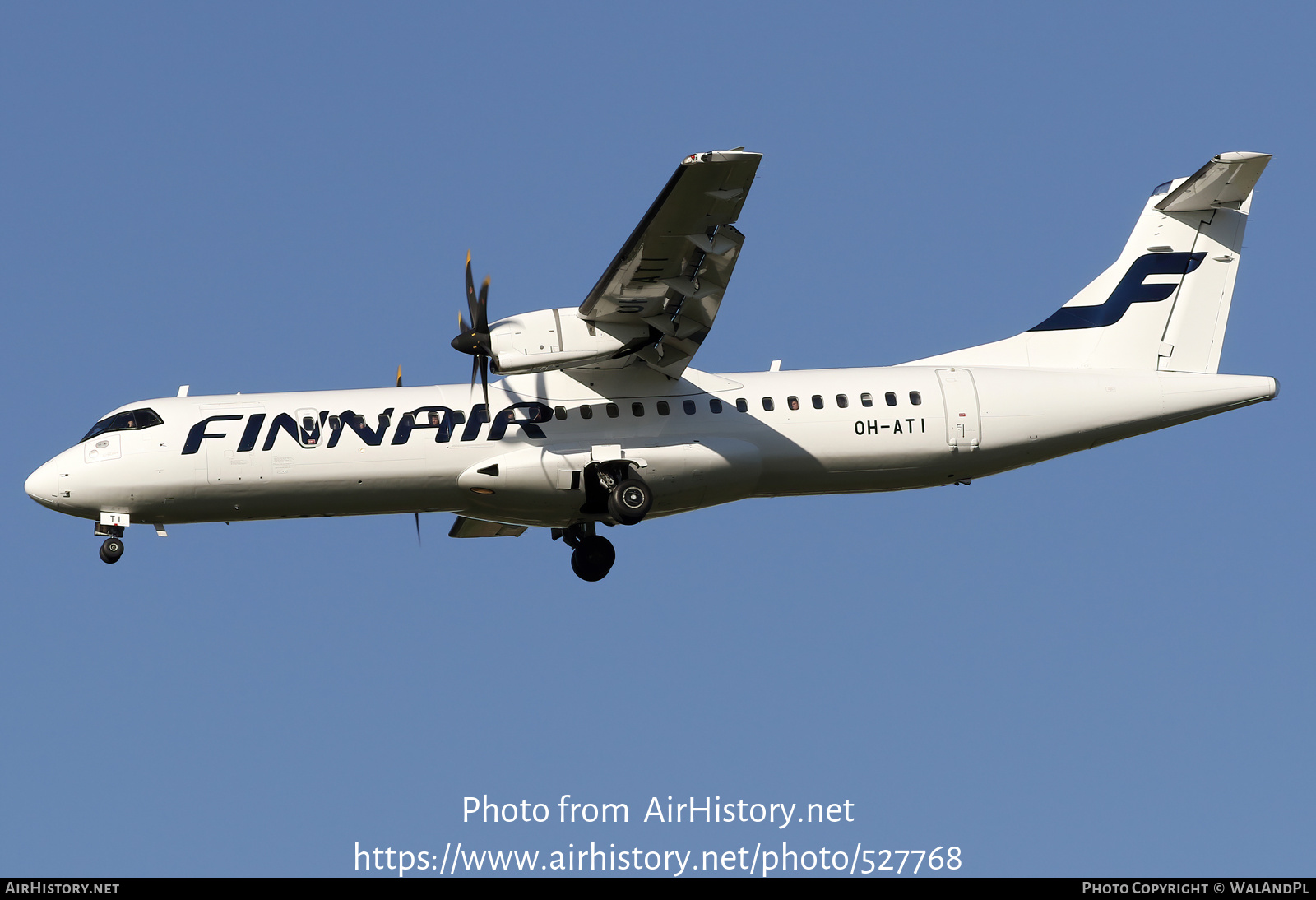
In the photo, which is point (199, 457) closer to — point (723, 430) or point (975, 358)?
point (723, 430)

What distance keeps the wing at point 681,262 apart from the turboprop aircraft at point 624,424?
0.13ft

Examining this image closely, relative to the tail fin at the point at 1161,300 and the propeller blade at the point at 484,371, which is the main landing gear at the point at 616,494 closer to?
the propeller blade at the point at 484,371

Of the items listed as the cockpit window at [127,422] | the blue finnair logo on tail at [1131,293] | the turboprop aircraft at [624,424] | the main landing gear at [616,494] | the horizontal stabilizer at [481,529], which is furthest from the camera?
the horizontal stabilizer at [481,529]

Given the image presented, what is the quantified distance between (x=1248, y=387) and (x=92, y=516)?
17.6 m

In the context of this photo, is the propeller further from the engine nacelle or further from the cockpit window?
the cockpit window

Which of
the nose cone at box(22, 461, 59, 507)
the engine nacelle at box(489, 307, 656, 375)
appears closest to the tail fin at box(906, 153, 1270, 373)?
the engine nacelle at box(489, 307, 656, 375)

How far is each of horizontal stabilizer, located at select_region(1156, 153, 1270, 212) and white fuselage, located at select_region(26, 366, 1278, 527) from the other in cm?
294

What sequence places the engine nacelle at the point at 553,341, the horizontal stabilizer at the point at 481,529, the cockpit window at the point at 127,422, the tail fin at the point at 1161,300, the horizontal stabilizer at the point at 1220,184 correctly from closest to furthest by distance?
the engine nacelle at the point at 553,341, the cockpit window at the point at 127,422, the horizontal stabilizer at the point at 1220,184, the tail fin at the point at 1161,300, the horizontal stabilizer at the point at 481,529

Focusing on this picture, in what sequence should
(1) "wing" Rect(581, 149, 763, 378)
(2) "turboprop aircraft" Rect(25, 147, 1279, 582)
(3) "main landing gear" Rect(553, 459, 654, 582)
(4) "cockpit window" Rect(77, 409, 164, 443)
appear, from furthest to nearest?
(4) "cockpit window" Rect(77, 409, 164, 443), (3) "main landing gear" Rect(553, 459, 654, 582), (2) "turboprop aircraft" Rect(25, 147, 1279, 582), (1) "wing" Rect(581, 149, 763, 378)

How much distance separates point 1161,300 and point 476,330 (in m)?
11.3

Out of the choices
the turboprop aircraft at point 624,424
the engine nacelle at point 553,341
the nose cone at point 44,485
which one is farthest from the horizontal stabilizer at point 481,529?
the nose cone at point 44,485

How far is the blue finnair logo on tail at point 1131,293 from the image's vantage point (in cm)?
2530

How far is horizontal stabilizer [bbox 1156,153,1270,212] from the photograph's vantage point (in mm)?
24219
